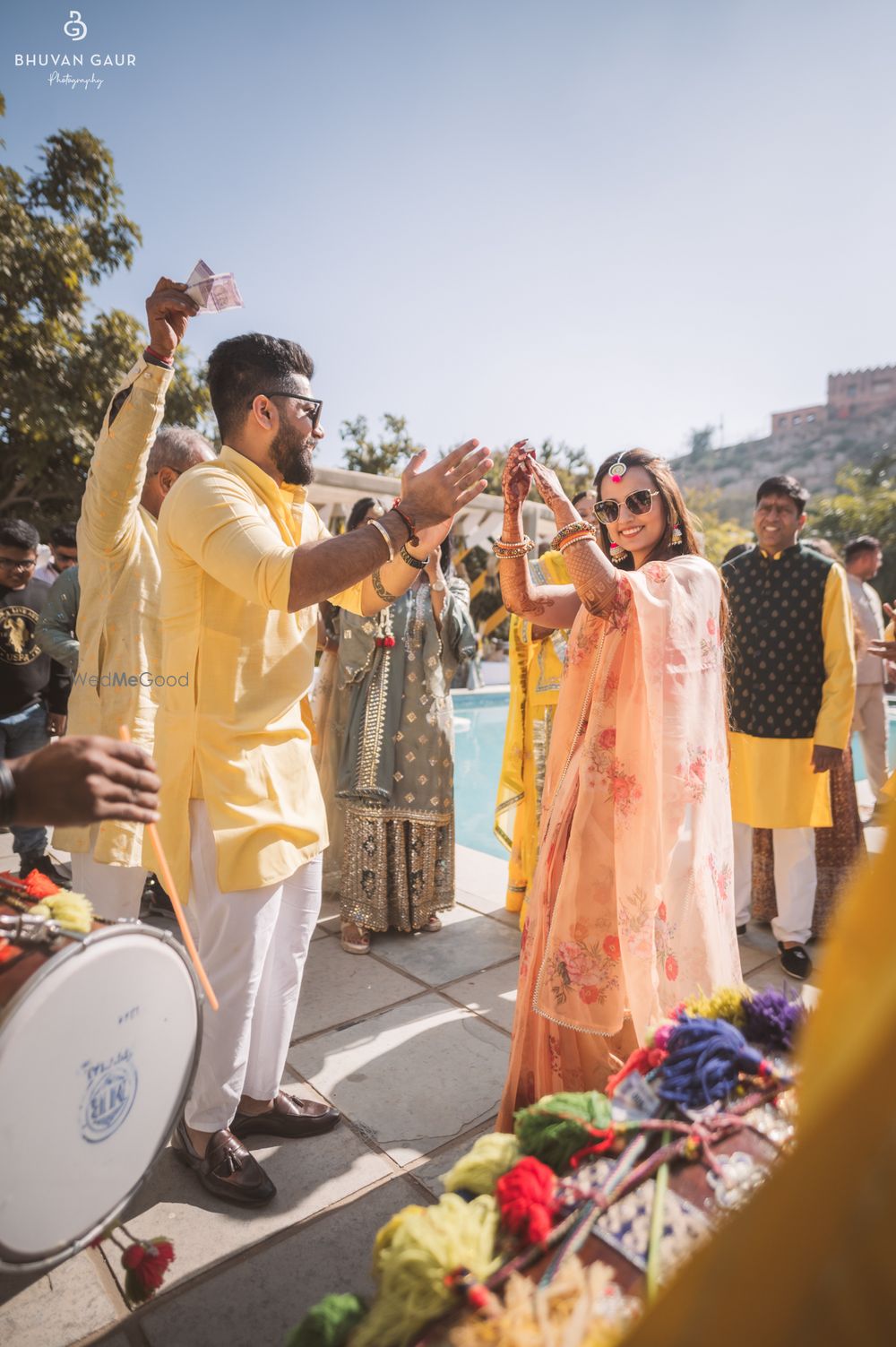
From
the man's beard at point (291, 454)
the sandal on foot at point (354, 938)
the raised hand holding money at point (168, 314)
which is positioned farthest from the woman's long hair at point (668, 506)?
the sandal on foot at point (354, 938)

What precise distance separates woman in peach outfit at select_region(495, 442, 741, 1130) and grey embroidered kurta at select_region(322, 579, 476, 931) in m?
1.77

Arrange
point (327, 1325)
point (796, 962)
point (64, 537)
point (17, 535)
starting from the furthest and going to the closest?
1. point (64, 537)
2. point (17, 535)
3. point (796, 962)
4. point (327, 1325)

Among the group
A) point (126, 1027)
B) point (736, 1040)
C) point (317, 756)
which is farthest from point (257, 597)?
point (317, 756)

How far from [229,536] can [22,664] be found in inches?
129

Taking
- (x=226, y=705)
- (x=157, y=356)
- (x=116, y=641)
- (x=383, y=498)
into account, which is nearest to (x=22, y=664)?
(x=116, y=641)

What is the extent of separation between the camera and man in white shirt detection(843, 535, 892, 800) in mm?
6227

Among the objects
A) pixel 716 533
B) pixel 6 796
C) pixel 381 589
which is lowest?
pixel 6 796

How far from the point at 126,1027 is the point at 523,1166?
66 cm

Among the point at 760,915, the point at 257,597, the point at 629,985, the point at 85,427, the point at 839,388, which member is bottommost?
the point at 760,915

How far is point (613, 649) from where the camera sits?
212 centimetres

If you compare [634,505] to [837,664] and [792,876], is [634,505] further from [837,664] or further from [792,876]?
[792,876]

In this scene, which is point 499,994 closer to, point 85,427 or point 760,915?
point 760,915

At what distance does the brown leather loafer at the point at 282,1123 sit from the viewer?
7.40 ft

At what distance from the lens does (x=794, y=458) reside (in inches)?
3140
